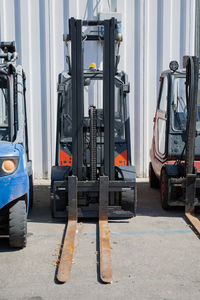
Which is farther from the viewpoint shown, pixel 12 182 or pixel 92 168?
pixel 92 168

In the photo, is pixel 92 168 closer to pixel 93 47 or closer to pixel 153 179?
pixel 153 179

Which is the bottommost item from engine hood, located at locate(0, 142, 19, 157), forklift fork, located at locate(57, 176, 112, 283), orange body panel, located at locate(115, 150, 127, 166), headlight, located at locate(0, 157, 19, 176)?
forklift fork, located at locate(57, 176, 112, 283)

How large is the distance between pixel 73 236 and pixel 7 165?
1.32m

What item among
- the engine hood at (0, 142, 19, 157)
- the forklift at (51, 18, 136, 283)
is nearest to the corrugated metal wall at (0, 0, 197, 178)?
the forklift at (51, 18, 136, 283)

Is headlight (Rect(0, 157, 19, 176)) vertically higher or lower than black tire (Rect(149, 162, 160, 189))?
higher

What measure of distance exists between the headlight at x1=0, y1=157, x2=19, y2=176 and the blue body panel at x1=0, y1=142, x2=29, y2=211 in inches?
1.3

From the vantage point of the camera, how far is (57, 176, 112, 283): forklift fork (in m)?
3.31

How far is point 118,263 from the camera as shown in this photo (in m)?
3.60

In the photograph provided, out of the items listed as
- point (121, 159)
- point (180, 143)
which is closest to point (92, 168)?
point (121, 159)

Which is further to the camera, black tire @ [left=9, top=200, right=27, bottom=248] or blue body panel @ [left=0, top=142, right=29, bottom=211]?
black tire @ [left=9, top=200, right=27, bottom=248]

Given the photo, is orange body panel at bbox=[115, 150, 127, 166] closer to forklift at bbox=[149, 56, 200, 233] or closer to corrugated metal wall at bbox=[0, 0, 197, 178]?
forklift at bbox=[149, 56, 200, 233]

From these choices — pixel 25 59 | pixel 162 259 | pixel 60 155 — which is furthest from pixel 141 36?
pixel 162 259

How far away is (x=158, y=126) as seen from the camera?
6973 millimetres

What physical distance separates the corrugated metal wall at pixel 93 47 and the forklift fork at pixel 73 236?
13.8 ft
